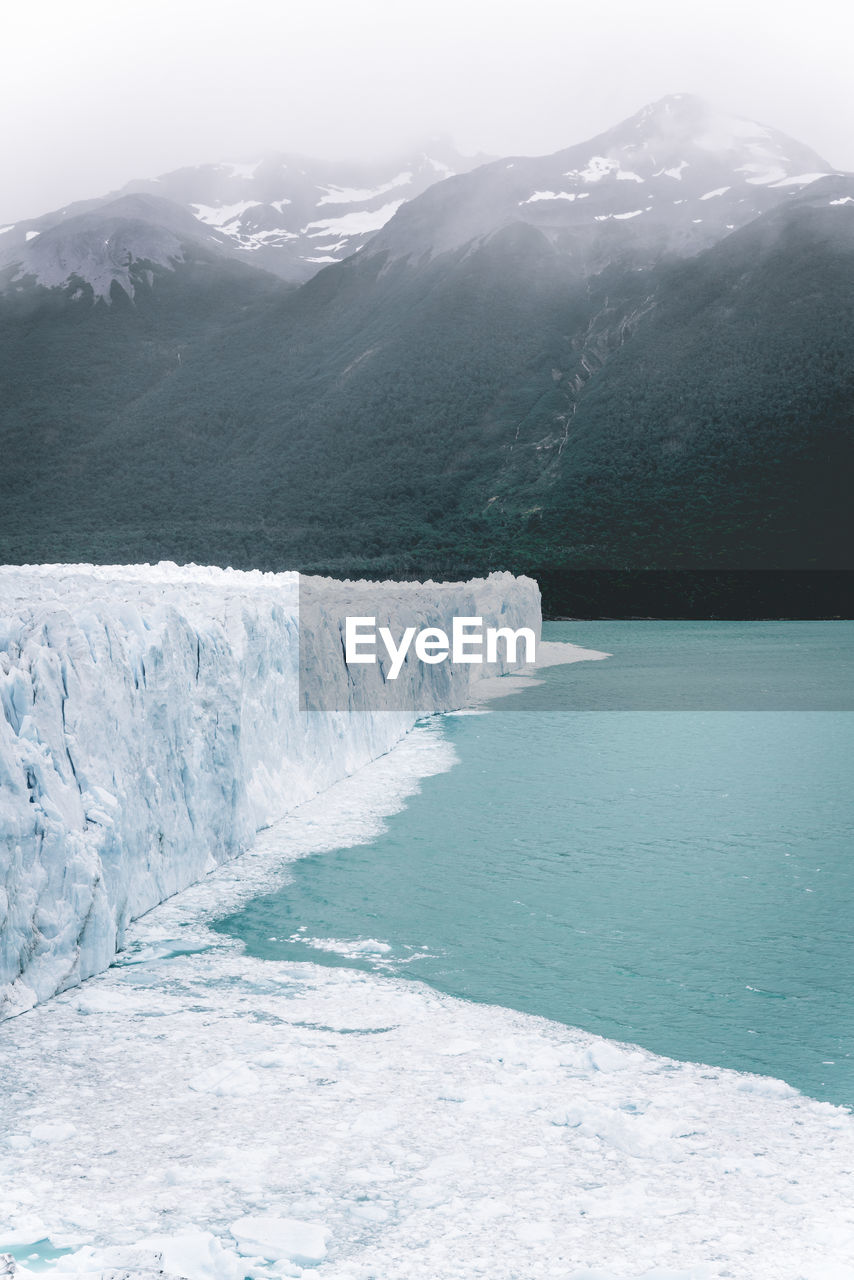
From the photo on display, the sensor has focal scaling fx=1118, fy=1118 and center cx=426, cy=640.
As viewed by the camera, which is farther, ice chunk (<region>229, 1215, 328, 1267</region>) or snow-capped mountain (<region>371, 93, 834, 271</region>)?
snow-capped mountain (<region>371, 93, 834, 271</region>)

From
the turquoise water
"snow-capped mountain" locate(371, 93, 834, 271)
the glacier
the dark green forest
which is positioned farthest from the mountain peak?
the glacier

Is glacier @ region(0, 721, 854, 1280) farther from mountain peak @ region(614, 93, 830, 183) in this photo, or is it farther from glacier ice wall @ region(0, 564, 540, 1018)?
mountain peak @ region(614, 93, 830, 183)

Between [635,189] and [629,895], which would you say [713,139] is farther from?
[629,895]

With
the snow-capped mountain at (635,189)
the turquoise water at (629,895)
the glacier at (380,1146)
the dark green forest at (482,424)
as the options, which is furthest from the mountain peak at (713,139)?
the glacier at (380,1146)

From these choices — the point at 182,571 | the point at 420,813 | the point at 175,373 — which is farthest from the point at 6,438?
the point at 420,813

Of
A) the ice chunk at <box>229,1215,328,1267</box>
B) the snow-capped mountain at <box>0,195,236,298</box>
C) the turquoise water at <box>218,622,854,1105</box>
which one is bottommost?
the turquoise water at <box>218,622,854,1105</box>

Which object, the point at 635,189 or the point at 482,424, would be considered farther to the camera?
the point at 635,189

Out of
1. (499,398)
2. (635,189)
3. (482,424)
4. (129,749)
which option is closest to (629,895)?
(129,749)
